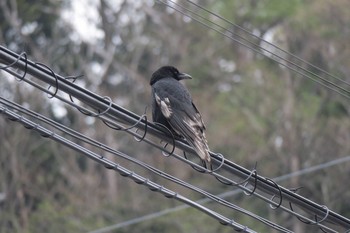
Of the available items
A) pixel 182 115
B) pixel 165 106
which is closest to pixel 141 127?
pixel 182 115

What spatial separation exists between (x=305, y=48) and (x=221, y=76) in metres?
6.32

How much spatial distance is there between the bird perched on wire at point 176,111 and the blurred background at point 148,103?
16.5 meters

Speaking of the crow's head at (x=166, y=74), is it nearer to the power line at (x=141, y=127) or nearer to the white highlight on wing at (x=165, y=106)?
the white highlight on wing at (x=165, y=106)

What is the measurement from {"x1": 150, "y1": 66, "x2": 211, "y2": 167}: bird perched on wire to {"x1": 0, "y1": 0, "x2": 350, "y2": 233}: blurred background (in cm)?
1646

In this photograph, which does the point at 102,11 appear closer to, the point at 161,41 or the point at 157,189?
the point at 161,41

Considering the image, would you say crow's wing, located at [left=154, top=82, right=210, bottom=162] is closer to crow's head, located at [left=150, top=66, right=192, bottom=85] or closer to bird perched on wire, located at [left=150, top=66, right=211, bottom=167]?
bird perched on wire, located at [left=150, top=66, right=211, bottom=167]

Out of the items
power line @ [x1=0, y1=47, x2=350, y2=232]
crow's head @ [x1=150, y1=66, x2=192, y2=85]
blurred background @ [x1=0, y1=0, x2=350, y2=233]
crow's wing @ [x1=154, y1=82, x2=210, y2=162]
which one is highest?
blurred background @ [x1=0, y1=0, x2=350, y2=233]

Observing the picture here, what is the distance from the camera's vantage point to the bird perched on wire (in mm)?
9248

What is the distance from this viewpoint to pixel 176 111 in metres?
10.0

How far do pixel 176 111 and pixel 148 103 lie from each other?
22617 mm

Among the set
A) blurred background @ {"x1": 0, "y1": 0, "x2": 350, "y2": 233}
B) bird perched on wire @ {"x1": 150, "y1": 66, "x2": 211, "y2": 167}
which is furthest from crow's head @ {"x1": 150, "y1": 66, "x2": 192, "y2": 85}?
blurred background @ {"x1": 0, "y1": 0, "x2": 350, "y2": 233}

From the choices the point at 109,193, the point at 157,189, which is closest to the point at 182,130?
the point at 157,189

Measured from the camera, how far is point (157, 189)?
823 centimetres

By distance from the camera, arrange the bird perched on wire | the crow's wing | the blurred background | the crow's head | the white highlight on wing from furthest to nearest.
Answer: the blurred background
the crow's head
the white highlight on wing
the bird perched on wire
the crow's wing
